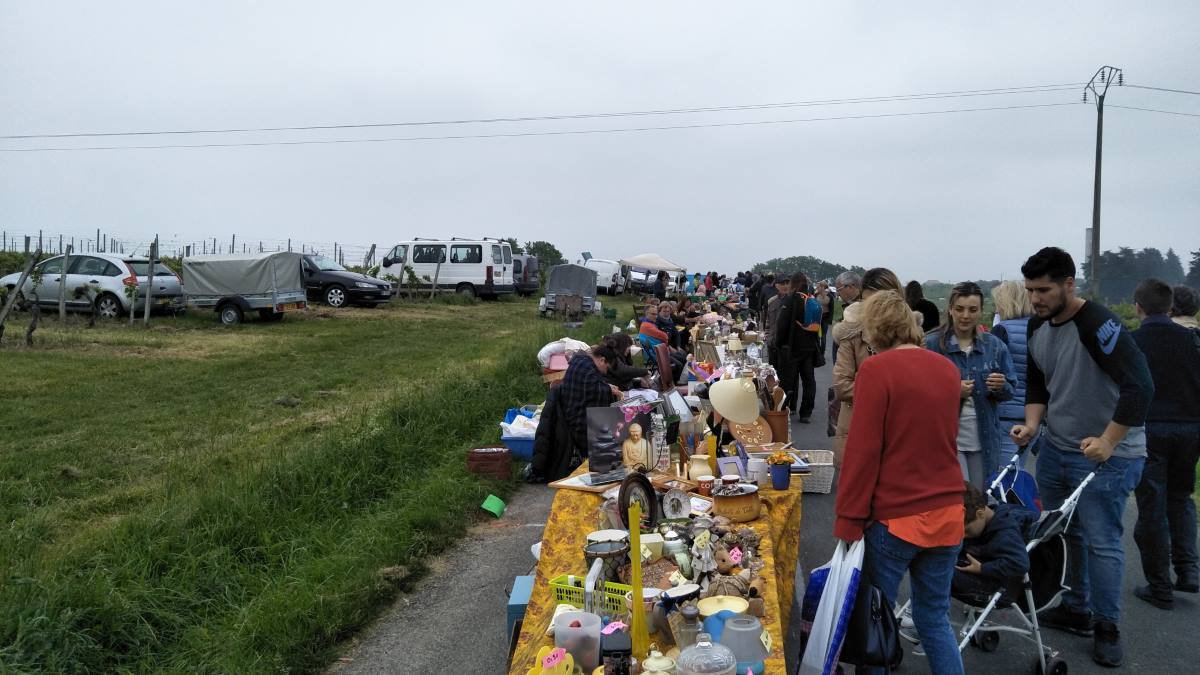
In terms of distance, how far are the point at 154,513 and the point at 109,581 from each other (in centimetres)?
124

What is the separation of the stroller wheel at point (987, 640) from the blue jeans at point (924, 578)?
1.01 m

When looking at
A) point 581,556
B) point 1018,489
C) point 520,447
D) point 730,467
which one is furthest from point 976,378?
point 520,447

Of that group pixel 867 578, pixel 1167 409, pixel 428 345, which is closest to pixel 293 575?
pixel 867 578

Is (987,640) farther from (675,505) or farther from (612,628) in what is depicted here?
(612,628)

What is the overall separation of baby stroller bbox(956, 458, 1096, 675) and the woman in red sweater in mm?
817

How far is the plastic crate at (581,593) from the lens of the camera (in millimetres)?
3014

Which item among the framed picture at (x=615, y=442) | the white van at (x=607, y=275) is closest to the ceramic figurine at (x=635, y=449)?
the framed picture at (x=615, y=442)

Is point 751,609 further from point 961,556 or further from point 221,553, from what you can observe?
point 221,553

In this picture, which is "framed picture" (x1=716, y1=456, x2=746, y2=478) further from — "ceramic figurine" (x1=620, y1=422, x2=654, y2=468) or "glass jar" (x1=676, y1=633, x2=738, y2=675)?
"glass jar" (x1=676, y1=633, x2=738, y2=675)

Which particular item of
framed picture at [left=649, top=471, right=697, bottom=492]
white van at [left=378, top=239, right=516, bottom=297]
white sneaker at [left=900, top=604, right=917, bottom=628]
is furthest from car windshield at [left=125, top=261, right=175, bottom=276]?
white sneaker at [left=900, top=604, right=917, bottom=628]

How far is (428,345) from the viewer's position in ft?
51.8

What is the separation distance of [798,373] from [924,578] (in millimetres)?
6571

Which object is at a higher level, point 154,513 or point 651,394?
point 651,394

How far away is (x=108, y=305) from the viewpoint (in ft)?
55.3
